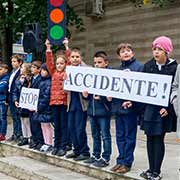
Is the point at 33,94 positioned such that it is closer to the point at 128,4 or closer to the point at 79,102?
the point at 79,102

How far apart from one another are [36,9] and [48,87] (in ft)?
23.7

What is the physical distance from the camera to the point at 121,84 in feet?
21.3

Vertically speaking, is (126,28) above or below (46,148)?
above

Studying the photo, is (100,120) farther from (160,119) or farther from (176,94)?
(176,94)

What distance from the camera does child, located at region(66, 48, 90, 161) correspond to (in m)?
7.31

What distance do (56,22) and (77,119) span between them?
88.0 inches

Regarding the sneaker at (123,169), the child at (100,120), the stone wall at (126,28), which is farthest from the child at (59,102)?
the stone wall at (126,28)

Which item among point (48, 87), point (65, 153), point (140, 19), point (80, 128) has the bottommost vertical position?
point (65, 153)

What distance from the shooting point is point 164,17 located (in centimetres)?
1539

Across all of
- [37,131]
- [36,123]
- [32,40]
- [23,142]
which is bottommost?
[23,142]

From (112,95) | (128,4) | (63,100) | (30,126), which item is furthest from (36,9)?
(112,95)

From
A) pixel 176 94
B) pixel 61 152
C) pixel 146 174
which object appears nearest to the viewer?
pixel 176 94

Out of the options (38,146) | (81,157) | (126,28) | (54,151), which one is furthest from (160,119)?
(126,28)

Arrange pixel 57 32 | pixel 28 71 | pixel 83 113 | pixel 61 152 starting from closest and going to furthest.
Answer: pixel 83 113 < pixel 61 152 < pixel 57 32 < pixel 28 71
